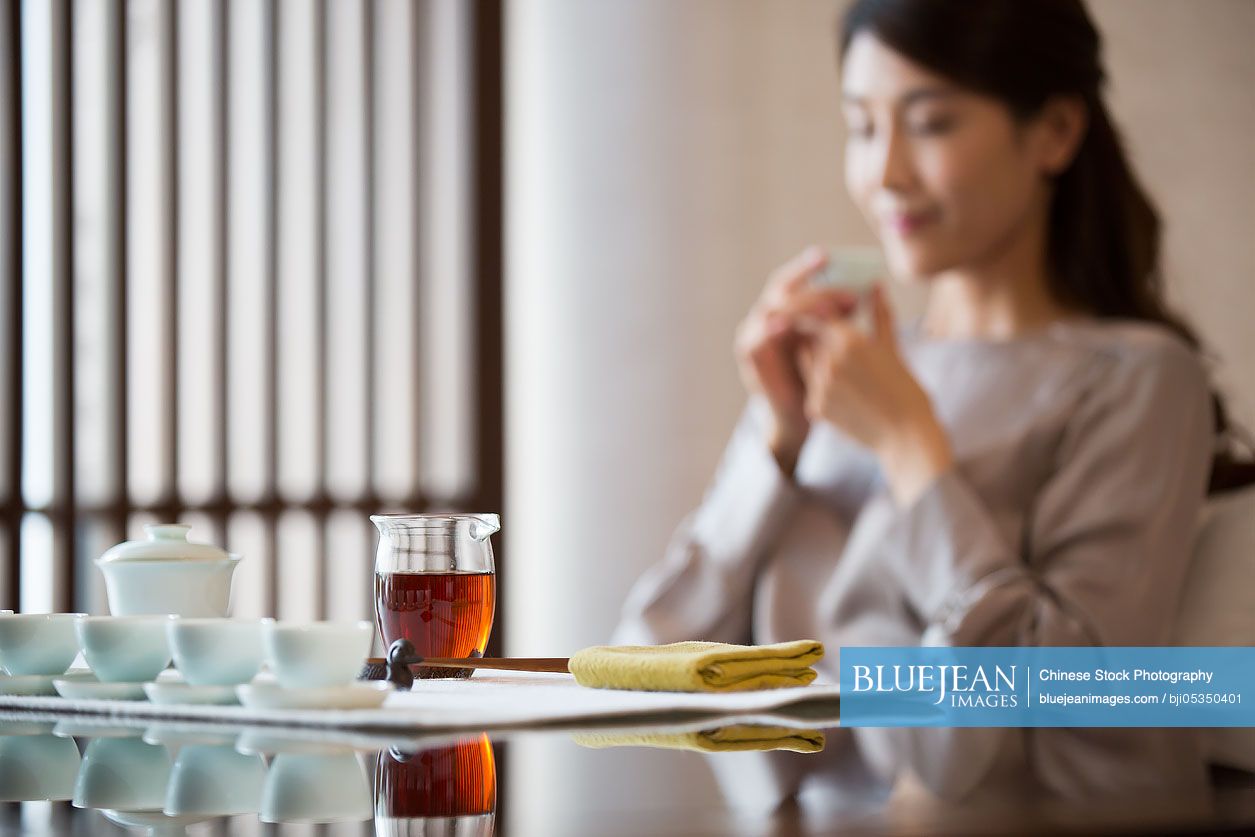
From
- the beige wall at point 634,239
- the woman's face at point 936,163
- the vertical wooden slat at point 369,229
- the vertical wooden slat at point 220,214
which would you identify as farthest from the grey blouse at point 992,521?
the vertical wooden slat at point 220,214

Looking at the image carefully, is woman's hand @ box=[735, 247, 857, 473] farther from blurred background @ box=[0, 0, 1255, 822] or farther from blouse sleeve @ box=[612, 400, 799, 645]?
blurred background @ box=[0, 0, 1255, 822]

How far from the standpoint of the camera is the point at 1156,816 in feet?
1.75

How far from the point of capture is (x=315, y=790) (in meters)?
0.58

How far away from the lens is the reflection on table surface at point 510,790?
516 millimetres

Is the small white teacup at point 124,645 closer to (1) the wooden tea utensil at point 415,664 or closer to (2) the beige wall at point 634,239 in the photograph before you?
(1) the wooden tea utensil at point 415,664

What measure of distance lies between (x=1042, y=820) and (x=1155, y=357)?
171 cm

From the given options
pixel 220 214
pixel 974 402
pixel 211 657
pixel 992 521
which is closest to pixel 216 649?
pixel 211 657

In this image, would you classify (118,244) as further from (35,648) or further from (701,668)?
(701,668)

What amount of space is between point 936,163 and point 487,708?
5.78ft

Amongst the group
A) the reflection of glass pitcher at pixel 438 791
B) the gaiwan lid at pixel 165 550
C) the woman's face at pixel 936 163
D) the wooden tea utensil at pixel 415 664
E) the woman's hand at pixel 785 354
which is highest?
the woman's face at pixel 936 163

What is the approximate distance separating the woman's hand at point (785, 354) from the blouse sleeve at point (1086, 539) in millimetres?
301

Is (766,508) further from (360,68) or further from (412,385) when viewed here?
(360,68)

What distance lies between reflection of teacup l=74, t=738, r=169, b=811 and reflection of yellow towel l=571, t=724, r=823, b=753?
201mm

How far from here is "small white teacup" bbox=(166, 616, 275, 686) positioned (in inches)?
31.0
